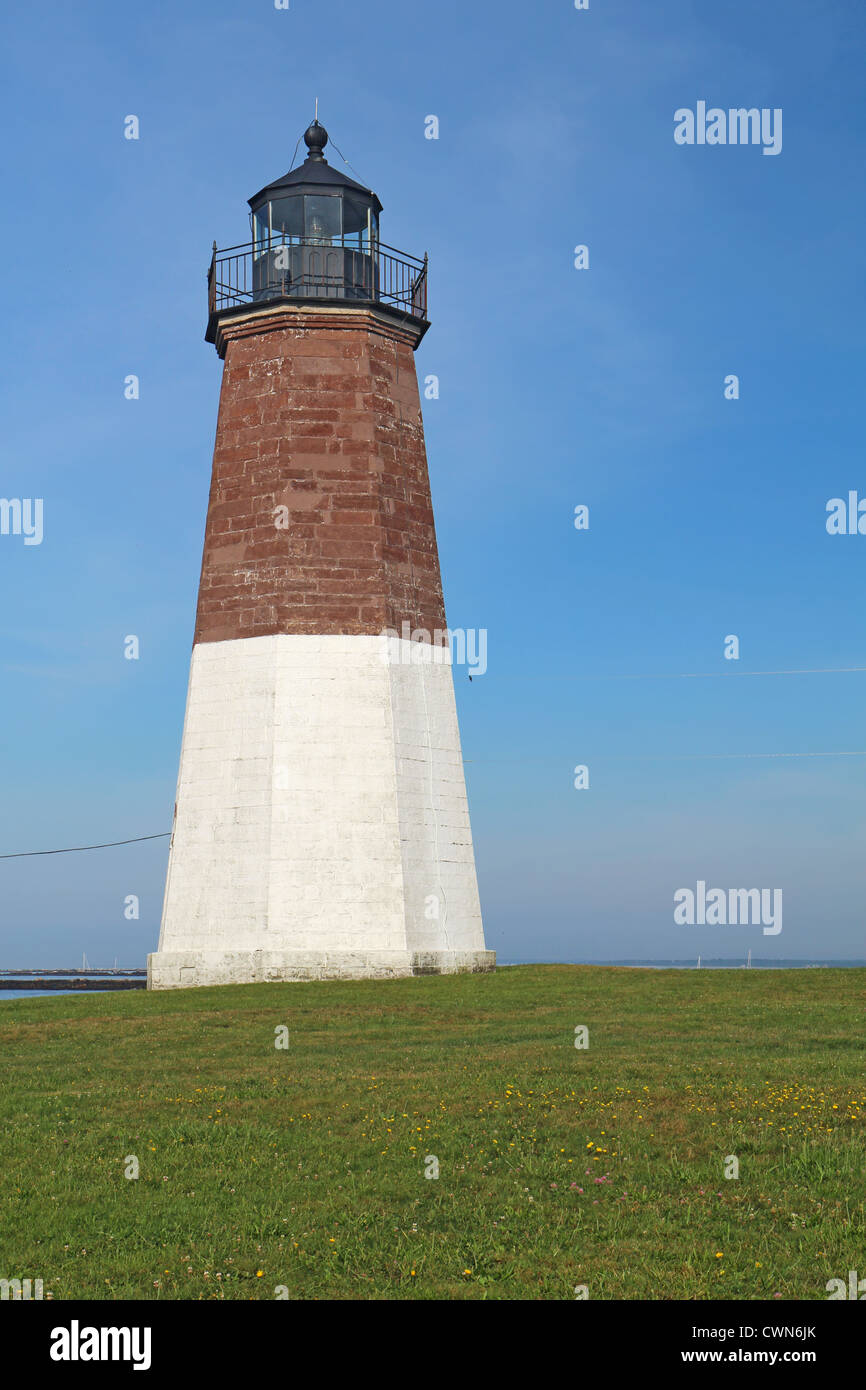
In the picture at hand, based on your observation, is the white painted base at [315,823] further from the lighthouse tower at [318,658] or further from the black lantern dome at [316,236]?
the black lantern dome at [316,236]

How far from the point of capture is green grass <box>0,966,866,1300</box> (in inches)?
428

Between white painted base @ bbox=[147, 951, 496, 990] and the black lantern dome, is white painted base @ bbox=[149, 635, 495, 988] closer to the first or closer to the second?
white painted base @ bbox=[147, 951, 496, 990]

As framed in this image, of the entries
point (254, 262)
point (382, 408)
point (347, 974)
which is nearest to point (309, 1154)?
point (347, 974)

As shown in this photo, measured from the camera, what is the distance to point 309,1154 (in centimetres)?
1439

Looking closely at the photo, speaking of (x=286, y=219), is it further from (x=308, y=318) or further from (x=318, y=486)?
(x=318, y=486)

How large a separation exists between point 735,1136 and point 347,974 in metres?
18.6

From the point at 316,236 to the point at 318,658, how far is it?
12.9m

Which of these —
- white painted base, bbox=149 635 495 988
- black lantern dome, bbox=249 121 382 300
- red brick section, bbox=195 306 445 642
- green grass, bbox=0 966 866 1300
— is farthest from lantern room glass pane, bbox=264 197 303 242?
green grass, bbox=0 966 866 1300

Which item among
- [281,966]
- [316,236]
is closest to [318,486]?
[316,236]

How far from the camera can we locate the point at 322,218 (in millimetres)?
37875

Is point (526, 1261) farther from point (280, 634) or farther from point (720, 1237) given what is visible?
point (280, 634)

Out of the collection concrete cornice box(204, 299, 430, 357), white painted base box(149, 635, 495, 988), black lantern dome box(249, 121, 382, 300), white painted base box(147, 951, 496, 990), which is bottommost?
white painted base box(147, 951, 496, 990)

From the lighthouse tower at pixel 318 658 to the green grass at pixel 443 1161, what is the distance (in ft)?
28.6

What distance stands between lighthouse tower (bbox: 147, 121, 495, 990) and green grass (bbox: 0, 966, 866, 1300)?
872 cm
